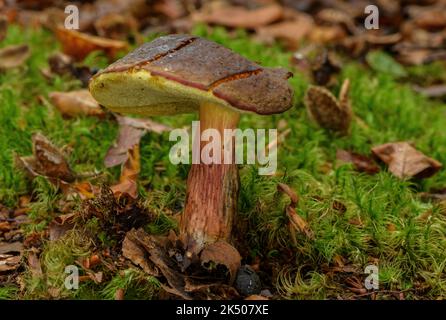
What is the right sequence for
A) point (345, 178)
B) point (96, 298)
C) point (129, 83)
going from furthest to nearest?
point (345, 178) < point (96, 298) < point (129, 83)

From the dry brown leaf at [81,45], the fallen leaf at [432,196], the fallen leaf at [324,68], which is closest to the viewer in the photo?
the fallen leaf at [432,196]

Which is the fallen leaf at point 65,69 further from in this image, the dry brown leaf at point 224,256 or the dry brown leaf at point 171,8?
the dry brown leaf at point 224,256

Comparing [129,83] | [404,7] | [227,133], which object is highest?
[129,83]

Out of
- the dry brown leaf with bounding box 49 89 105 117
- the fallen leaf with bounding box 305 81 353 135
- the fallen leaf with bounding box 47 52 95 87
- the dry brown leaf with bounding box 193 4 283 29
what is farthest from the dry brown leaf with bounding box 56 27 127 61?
the fallen leaf with bounding box 305 81 353 135

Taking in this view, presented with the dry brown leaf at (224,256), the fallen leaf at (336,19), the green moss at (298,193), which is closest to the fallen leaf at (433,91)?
the green moss at (298,193)

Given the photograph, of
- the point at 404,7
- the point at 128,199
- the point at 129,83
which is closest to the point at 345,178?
the point at 128,199

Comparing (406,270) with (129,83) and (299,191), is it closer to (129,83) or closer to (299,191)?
(299,191)

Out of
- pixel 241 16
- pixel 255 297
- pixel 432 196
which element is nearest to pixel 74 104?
pixel 255 297
